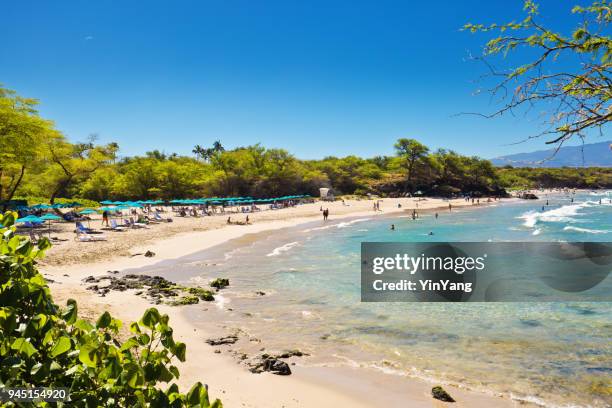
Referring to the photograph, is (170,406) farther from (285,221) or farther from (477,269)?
(285,221)

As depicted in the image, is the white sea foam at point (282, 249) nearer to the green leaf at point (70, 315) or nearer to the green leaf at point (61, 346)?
the green leaf at point (70, 315)

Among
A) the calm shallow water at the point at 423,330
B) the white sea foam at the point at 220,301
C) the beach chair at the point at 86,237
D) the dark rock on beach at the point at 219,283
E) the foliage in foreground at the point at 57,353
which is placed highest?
the foliage in foreground at the point at 57,353

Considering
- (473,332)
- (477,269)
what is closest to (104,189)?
(477,269)

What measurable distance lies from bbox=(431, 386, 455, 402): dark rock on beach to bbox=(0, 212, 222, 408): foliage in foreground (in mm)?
8063

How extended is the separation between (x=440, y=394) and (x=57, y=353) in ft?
28.5

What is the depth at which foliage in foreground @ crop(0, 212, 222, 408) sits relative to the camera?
1.85 m

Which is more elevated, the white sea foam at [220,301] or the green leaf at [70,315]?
the green leaf at [70,315]

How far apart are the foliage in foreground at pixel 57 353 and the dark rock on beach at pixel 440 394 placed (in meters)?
8.06

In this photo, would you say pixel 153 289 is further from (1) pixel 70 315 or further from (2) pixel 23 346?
(2) pixel 23 346

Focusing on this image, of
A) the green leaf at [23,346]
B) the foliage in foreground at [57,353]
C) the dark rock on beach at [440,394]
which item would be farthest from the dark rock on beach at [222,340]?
the green leaf at [23,346]

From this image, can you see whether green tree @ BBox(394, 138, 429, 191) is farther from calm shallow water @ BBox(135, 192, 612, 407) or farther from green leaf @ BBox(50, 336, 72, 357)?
green leaf @ BBox(50, 336, 72, 357)

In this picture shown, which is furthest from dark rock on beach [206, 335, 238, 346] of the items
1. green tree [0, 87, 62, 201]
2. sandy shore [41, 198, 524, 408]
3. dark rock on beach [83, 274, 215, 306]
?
green tree [0, 87, 62, 201]

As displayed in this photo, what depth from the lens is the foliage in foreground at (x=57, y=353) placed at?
72.8 inches

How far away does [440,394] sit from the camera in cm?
865
